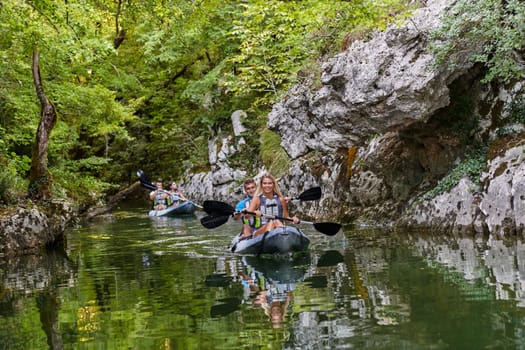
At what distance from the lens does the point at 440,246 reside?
985 cm

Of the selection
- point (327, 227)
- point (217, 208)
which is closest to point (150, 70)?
point (217, 208)

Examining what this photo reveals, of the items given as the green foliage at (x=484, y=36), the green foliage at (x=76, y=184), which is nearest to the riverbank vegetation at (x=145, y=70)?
the green foliage at (x=76, y=184)

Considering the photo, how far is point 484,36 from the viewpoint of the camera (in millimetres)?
10336

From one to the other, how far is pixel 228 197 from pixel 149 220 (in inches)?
136

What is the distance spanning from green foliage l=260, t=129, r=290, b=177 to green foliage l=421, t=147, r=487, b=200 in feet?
22.6

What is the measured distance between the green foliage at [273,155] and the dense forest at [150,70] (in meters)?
0.10

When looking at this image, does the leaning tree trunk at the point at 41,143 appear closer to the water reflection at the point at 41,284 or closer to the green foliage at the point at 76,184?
the green foliage at the point at 76,184

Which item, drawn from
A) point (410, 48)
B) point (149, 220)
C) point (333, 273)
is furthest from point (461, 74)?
point (149, 220)

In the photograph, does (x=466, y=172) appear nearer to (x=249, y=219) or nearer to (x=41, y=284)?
(x=249, y=219)

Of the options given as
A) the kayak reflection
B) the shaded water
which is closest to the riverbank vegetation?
the shaded water

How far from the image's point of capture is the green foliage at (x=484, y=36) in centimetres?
974

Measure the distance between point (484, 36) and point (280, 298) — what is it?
6.51 metres

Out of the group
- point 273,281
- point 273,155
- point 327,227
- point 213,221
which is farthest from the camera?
point 273,155

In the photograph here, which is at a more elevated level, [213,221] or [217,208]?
[217,208]
